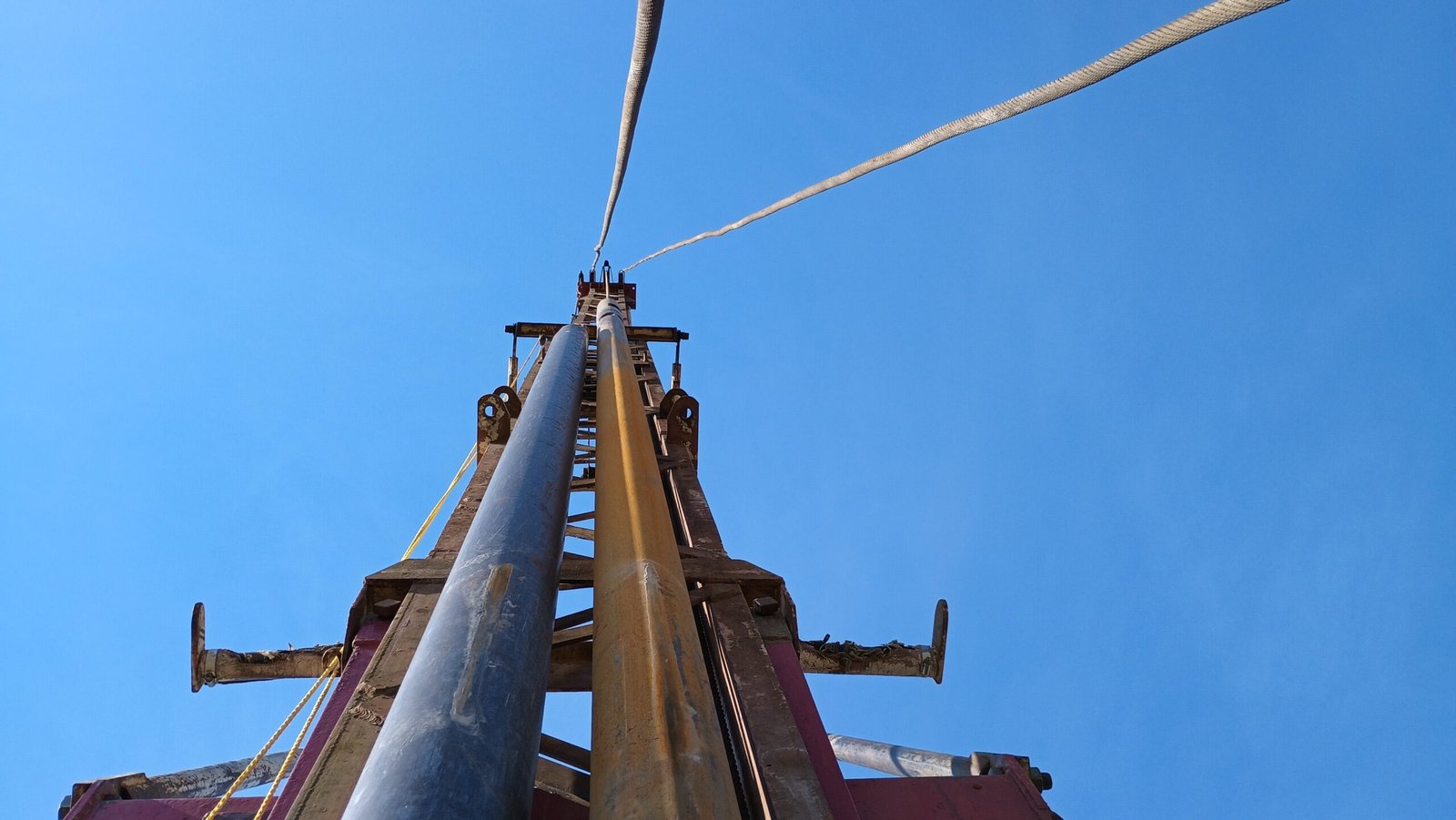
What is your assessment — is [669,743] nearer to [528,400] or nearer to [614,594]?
[614,594]

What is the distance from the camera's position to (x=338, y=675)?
12.8ft

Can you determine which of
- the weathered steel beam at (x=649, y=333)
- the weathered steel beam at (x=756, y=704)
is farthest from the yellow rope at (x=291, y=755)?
the weathered steel beam at (x=649, y=333)

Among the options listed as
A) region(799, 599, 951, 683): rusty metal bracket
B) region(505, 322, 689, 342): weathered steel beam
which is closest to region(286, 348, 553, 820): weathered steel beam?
region(799, 599, 951, 683): rusty metal bracket

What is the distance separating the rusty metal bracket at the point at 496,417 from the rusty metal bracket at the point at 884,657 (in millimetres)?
2581

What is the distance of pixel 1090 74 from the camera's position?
2.56 metres

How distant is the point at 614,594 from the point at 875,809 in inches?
48.5

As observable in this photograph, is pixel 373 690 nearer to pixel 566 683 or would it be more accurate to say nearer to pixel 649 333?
pixel 566 683

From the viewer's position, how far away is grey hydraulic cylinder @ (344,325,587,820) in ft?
6.71

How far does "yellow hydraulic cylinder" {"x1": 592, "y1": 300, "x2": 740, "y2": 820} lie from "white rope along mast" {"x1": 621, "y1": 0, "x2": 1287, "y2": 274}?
1.66 metres

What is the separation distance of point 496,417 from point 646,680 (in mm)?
4394

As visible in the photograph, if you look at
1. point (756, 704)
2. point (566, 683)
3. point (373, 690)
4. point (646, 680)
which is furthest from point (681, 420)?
point (646, 680)

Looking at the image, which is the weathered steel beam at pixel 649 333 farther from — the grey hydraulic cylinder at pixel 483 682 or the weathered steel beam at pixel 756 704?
the grey hydraulic cylinder at pixel 483 682

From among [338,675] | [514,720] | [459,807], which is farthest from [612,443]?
[459,807]

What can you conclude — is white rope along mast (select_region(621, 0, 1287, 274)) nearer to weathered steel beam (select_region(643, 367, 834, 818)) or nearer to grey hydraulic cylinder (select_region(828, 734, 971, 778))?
weathered steel beam (select_region(643, 367, 834, 818))
